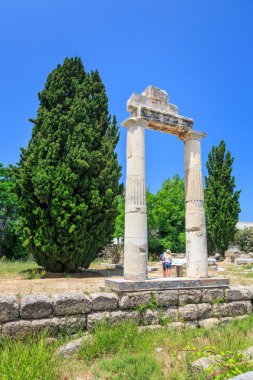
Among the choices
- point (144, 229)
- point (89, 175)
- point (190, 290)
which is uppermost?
point (89, 175)

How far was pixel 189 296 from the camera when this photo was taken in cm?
756

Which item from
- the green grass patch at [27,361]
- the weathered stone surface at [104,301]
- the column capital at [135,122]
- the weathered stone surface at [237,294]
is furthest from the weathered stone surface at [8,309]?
the column capital at [135,122]

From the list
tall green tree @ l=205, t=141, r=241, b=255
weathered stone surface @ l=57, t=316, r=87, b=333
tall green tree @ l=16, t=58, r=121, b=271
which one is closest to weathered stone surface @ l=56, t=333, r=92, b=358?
weathered stone surface @ l=57, t=316, r=87, b=333

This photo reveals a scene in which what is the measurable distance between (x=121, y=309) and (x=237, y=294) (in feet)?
10.9

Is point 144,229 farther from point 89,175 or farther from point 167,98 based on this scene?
point 89,175

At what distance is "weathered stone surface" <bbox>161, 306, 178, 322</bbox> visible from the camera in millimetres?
7104

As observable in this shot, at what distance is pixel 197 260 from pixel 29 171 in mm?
8048

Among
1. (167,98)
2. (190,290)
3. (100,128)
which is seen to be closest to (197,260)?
(190,290)

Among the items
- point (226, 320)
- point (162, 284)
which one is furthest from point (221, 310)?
point (162, 284)

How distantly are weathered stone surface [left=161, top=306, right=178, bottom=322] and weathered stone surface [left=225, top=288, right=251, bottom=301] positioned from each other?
63.3 inches

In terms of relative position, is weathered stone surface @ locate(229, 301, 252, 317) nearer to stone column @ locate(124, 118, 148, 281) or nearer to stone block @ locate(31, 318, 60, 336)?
stone column @ locate(124, 118, 148, 281)

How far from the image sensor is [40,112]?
1416 cm

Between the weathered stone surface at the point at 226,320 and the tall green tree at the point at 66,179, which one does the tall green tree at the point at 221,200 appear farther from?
the weathered stone surface at the point at 226,320

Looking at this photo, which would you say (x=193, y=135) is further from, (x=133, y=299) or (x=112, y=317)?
(x=112, y=317)
